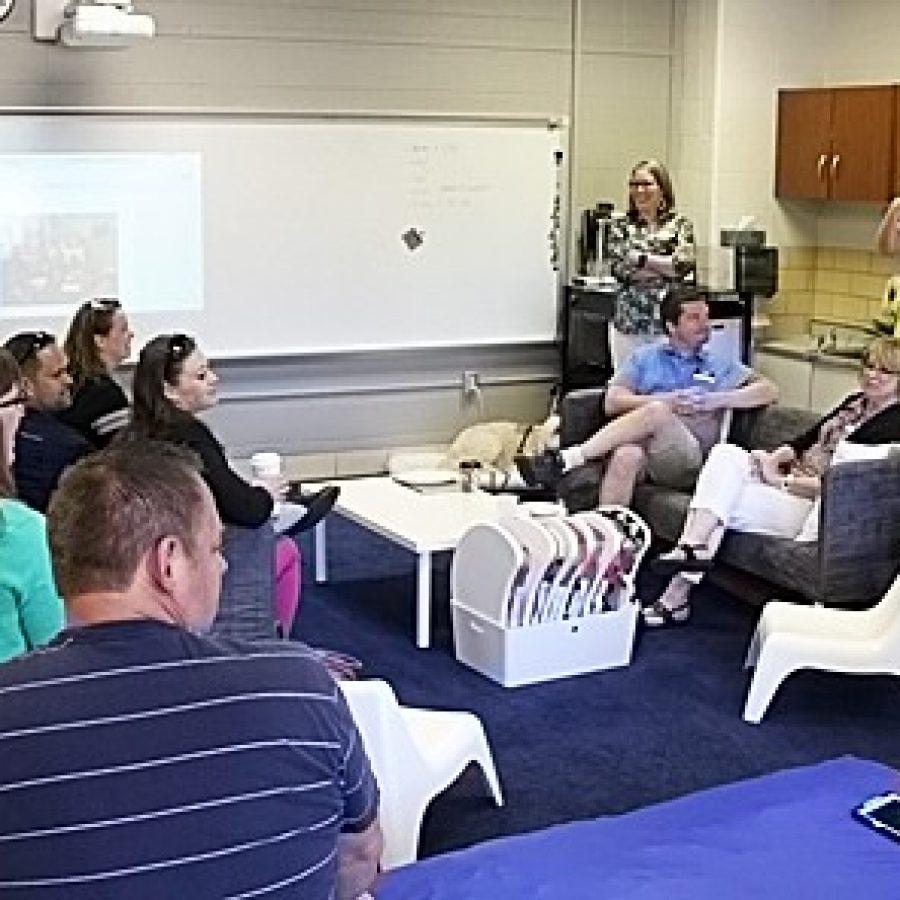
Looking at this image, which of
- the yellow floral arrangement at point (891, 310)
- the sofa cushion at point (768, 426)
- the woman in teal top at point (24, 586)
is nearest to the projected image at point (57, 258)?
the sofa cushion at point (768, 426)

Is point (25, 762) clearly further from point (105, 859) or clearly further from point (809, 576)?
point (809, 576)

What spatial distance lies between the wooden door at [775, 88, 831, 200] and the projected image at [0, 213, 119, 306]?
3210 millimetres

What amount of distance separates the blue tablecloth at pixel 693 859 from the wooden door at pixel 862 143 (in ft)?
14.9

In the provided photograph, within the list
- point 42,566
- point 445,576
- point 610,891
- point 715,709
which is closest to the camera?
point 610,891

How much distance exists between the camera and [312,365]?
7148 mm

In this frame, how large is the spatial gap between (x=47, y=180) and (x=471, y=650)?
2963 mm

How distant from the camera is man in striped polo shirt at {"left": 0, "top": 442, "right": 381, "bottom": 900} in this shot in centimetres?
157

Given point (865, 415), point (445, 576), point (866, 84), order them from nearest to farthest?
point (865, 415) → point (445, 576) → point (866, 84)

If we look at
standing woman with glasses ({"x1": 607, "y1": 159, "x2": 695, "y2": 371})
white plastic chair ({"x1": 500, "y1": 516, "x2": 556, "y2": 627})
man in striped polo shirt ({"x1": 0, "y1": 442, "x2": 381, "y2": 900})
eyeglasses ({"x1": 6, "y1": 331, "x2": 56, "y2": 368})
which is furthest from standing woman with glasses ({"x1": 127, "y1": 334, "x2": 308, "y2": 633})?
standing woman with glasses ({"x1": 607, "y1": 159, "x2": 695, "y2": 371})

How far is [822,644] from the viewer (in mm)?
4281

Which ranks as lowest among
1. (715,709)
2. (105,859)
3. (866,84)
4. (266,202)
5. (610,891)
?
(715,709)

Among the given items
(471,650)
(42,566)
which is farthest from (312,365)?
(42,566)

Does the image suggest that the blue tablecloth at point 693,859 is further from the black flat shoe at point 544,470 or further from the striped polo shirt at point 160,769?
the black flat shoe at point 544,470

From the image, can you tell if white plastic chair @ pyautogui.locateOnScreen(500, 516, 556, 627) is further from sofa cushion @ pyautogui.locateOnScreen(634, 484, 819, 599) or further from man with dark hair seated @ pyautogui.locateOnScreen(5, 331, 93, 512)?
man with dark hair seated @ pyautogui.locateOnScreen(5, 331, 93, 512)
